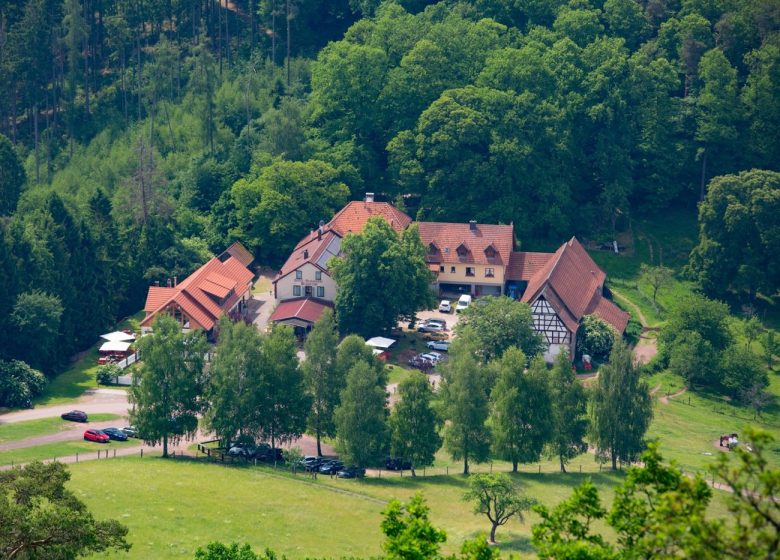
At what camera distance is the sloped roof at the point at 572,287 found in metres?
106

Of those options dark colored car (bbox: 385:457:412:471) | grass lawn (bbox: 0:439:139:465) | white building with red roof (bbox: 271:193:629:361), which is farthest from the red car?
white building with red roof (bbox: 271:193:629:361)

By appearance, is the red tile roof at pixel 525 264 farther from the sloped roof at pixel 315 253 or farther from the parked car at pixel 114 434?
the parked car at pixel 114 434

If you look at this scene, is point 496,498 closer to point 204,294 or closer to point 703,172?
point 204,294

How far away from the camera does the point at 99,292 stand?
10731 cm

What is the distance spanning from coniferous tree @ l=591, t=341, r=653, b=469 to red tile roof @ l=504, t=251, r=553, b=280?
27.6m

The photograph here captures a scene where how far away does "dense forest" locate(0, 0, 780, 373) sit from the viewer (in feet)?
390

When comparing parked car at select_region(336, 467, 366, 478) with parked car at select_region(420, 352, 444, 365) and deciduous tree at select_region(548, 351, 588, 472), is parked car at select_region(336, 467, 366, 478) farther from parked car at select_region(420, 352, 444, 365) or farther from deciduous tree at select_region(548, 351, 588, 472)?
parked car at select_region(420, 352, 444, 365)

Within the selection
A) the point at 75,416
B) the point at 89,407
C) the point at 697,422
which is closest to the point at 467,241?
the point at 697,422

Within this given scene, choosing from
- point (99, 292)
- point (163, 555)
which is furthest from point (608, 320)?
point (163, 555)

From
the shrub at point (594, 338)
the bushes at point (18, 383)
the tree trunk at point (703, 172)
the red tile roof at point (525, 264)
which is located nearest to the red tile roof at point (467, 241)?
the red tile roof at point (525, 264)

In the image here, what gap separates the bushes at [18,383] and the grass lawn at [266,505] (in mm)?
14673

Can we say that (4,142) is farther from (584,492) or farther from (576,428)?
(584,492)

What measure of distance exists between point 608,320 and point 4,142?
188 ft

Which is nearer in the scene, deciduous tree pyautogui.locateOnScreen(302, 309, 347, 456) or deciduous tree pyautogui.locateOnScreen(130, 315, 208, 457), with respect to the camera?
deciduous tree pyautogui.locateOnScreen(130, 315, 208, 457)
